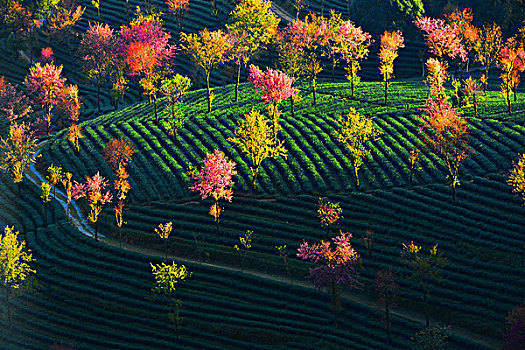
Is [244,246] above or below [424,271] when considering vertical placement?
above

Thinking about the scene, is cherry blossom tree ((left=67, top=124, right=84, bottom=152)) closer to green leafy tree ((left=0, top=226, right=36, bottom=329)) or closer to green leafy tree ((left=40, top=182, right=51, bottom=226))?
green leafy tree ((left=40, top=182, right=51, bottom=226))

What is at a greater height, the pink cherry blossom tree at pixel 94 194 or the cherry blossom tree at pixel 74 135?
the cherry blossom tree at pixel 74 135

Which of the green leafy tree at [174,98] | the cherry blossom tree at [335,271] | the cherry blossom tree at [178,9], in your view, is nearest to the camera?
the cherry blossom tree at [335,271]

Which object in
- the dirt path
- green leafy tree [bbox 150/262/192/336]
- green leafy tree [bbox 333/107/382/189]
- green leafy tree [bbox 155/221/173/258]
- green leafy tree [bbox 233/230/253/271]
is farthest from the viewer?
green leafy tree [bbox 333/107/382/189]

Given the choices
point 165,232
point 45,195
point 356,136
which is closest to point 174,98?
point 45,195

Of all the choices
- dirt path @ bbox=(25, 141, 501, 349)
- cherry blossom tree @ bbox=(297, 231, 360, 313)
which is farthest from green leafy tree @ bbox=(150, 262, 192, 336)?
cherry blossom tree @ bbox=(297, 231, 360, 313)

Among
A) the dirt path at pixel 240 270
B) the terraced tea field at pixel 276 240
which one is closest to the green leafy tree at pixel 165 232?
the terraced tea field at pixel 276 240

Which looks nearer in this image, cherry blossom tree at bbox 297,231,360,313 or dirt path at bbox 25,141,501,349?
dirt path at bbox 25,141,501,349

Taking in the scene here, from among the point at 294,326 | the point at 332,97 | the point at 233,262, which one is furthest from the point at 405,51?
the point at 294,326

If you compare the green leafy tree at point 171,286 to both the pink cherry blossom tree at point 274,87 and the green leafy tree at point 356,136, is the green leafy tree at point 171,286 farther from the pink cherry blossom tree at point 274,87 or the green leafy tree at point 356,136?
the pink cherry blossom tree at point 274,87

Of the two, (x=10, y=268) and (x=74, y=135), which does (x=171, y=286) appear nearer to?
(x=10, y=268)
